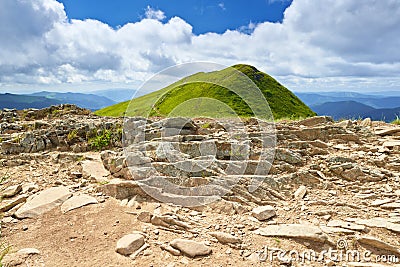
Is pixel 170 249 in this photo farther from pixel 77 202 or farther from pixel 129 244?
pixel 77 202

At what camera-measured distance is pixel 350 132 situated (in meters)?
13.2

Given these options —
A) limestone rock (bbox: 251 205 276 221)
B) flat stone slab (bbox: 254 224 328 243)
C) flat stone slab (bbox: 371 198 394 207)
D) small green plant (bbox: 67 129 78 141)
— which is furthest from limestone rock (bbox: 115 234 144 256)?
small green plant (bbox: 67 129 78 141)

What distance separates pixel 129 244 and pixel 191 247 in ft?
4.63

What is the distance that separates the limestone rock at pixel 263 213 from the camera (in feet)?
23.1

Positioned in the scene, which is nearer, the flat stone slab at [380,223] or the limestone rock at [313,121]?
the flat stone slab at [380,223]

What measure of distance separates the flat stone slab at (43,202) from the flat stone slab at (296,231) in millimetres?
5864

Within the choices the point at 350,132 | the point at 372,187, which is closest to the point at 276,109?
the point at 350,132

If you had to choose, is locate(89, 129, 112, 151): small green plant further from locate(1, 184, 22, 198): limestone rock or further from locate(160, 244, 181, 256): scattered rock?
locate(160, 244, 181, 256): scattered rock

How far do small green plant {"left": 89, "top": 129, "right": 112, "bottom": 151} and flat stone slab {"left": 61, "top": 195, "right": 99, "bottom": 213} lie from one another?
187 inches

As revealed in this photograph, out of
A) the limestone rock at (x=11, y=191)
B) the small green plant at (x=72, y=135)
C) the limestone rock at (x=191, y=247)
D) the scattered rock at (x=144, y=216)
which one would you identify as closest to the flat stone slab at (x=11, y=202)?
the limestone rock at (x=11, y=191)

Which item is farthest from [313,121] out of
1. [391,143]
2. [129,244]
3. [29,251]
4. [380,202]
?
[29,251]

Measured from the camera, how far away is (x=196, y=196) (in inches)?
309

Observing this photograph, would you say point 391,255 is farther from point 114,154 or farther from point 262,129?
point 114,154

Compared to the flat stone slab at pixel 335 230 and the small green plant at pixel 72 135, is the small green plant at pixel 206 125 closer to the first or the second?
the small green plant at pixel 72 135
